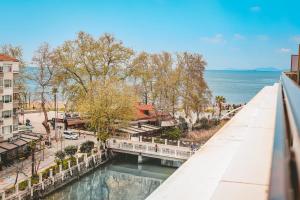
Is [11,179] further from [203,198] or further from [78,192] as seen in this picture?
[203,198]

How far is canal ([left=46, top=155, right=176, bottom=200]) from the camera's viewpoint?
1066 inches

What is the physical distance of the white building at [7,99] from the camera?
32719 mm

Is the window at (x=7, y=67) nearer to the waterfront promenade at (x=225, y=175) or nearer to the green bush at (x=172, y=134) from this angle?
the green bush at (x=172, y=134)

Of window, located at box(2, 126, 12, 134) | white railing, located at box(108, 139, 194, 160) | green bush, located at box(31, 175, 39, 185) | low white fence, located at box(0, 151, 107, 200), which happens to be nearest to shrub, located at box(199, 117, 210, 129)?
white railing, located at box(108, 139, 194, 160)

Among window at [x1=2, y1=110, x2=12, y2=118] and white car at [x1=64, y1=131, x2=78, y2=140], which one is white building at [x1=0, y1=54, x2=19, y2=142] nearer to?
window at [x1=2, y1=110, x2=12, y2=118]

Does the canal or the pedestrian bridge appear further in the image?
the pedestrian bridge

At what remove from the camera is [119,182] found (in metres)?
30.3

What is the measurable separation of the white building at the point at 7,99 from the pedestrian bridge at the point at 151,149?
9294 mm

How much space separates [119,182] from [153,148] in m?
4.89

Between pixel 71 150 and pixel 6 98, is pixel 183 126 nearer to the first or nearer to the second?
pixel 71 150

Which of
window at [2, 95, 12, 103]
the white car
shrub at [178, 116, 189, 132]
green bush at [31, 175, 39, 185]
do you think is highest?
window at [2, 95, 12, 103]

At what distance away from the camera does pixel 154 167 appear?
34.0m

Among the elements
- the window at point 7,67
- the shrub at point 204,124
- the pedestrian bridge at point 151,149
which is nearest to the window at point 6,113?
the window at point 7,67

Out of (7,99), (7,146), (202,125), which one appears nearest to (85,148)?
(7,146)
